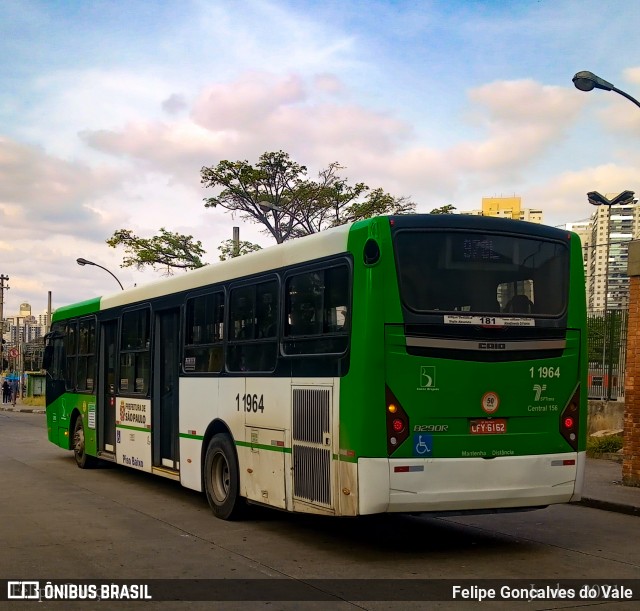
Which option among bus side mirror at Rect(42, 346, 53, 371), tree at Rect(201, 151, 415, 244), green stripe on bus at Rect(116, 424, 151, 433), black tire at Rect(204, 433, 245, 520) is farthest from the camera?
tree at Rect(201, 151, 415, 244)

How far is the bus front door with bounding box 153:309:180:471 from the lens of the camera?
41.5 ft

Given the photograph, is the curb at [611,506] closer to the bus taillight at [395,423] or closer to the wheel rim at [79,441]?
the bus taillight at [395,423]

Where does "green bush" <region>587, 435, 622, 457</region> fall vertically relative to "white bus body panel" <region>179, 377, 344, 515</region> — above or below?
below

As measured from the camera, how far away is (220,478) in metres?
10.9

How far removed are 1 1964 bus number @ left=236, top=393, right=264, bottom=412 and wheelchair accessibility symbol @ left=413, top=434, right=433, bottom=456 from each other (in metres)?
2.33

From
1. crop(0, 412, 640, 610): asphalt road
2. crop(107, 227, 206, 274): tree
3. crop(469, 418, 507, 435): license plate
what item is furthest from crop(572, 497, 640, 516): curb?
crop(107, 227, 206, 274): tree

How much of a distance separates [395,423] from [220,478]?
12.3ft

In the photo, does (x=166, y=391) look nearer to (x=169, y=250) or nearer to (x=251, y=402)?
(x=251, y=402)

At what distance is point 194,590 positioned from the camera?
23.4 feet

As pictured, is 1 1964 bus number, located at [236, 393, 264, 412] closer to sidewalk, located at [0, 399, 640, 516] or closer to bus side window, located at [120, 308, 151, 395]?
bus side window, located at [120, 308, 151, 395]

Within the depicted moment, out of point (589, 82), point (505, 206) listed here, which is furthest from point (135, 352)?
point (505, 206)

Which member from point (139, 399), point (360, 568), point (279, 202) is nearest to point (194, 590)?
point (360, 568)
